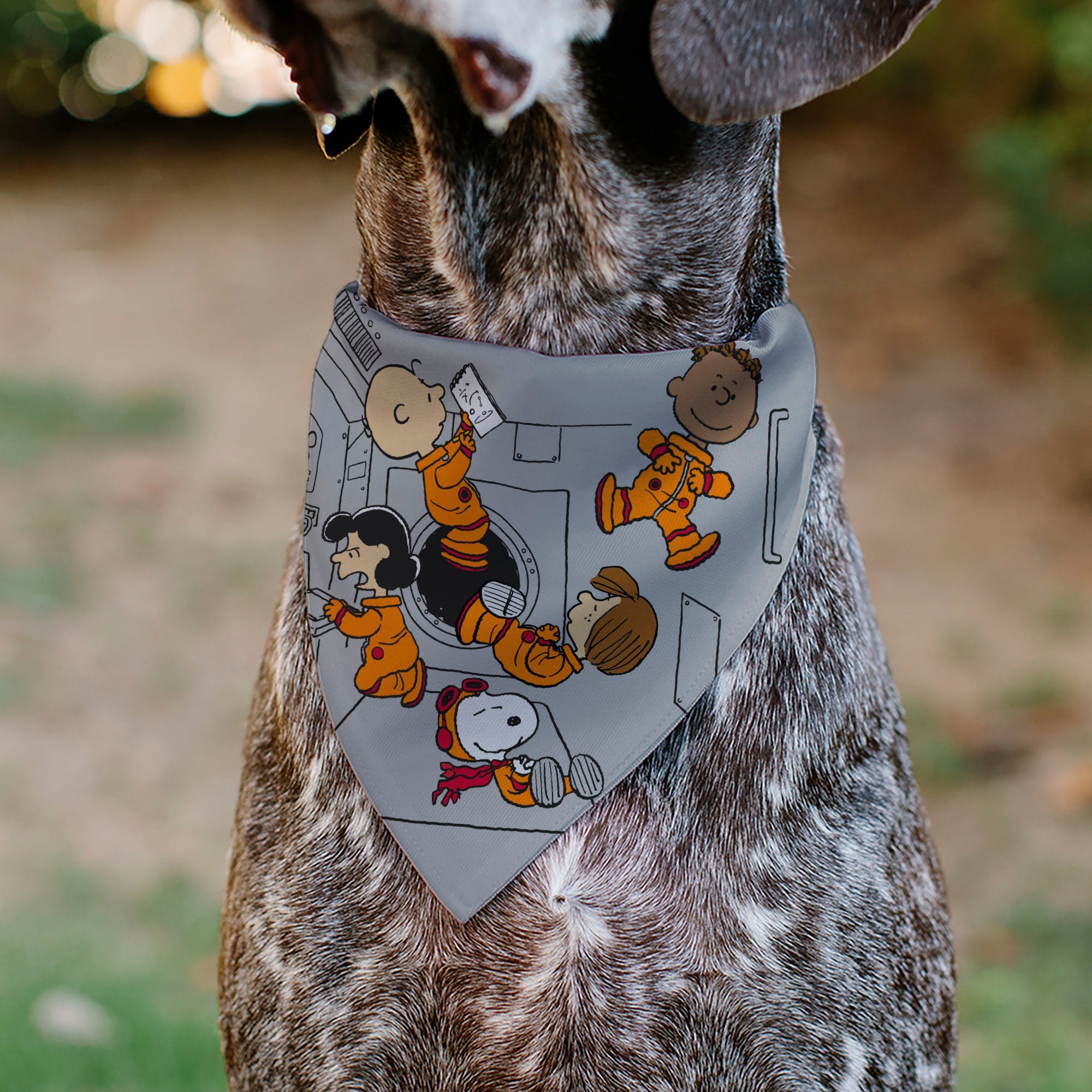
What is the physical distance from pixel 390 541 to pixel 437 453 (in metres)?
0.16

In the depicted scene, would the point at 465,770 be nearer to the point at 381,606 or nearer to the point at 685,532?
the point at 381,606

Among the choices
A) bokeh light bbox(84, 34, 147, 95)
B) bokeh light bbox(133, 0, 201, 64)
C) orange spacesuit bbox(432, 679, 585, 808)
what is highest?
bokeh light bbox(84, 34, 147, 95)

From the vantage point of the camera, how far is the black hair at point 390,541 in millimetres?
2133

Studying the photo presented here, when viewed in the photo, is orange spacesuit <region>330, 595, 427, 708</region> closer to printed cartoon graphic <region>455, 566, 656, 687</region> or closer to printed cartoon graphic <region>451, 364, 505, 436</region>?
printed cartoon graphic <region>455, 566, 656, 687</region>

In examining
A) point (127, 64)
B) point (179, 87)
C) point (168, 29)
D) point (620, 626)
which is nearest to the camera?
point (620, 626)

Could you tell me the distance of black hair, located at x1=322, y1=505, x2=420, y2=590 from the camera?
213 centimetres

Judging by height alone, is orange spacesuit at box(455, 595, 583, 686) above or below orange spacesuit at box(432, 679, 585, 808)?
above

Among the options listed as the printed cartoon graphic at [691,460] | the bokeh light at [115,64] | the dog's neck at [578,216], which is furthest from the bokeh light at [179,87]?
the printed cartoon graphic at [691,460]

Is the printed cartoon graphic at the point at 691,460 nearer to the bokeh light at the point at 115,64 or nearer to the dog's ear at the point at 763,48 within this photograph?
the dog's ear at the point at 763,48

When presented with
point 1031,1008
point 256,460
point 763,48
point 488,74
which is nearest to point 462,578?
point 488,74

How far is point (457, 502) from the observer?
2123mm

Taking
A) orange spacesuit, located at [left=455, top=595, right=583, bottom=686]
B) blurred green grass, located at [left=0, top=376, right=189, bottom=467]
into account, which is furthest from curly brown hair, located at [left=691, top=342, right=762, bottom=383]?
blurred green grass, located at [left=0, top=376, right=189, bottom=467]

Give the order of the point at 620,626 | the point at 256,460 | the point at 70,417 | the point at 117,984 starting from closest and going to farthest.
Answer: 1. the point at 620,626
2. the point at 117,984
3. the point at 256,460
4. the point at 70,417

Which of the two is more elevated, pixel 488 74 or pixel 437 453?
pixel 488 74
